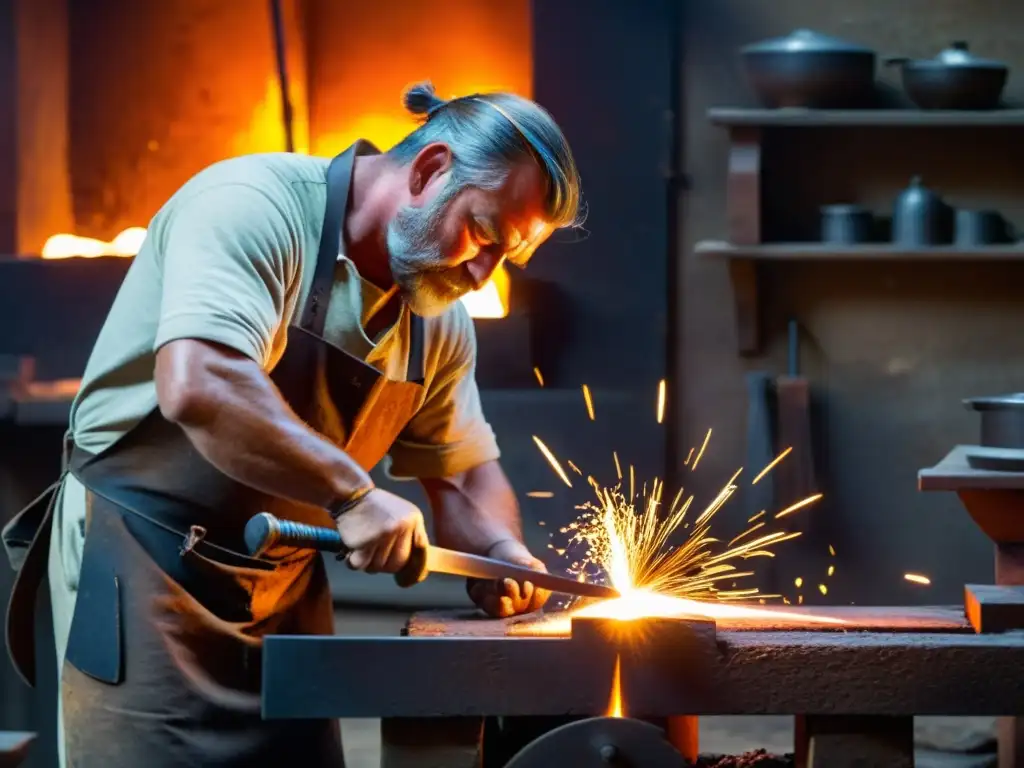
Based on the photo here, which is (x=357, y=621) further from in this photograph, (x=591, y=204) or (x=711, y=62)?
(x=711, y=62)

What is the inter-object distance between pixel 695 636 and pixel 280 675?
0.60 m

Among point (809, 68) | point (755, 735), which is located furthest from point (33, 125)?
point (755, 735)

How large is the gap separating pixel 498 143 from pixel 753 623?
0.85 meters

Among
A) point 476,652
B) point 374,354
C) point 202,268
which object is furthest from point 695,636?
point 202,268

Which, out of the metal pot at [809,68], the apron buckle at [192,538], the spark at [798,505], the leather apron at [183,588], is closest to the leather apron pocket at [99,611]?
the leather apron at [183,588]

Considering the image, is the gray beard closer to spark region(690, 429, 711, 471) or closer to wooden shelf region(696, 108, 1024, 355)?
wooden shelf region(696, 108, 1024, 355)

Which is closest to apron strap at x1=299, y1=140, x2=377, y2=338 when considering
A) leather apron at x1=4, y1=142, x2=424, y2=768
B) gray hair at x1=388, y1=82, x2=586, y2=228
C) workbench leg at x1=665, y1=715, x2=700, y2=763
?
leather apron at x1=4, y1=142, x2=424, y2=768

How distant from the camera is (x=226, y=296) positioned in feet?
7.04

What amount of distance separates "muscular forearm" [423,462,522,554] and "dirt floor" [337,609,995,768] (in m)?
1.51

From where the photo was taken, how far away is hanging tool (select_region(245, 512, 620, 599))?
2.10m

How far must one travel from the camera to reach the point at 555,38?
4504mm

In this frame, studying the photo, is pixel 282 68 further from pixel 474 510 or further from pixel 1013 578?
pixel 1013 578

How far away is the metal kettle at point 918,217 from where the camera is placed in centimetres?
438

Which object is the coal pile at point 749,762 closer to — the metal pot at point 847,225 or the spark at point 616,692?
the spark at point 616,692
